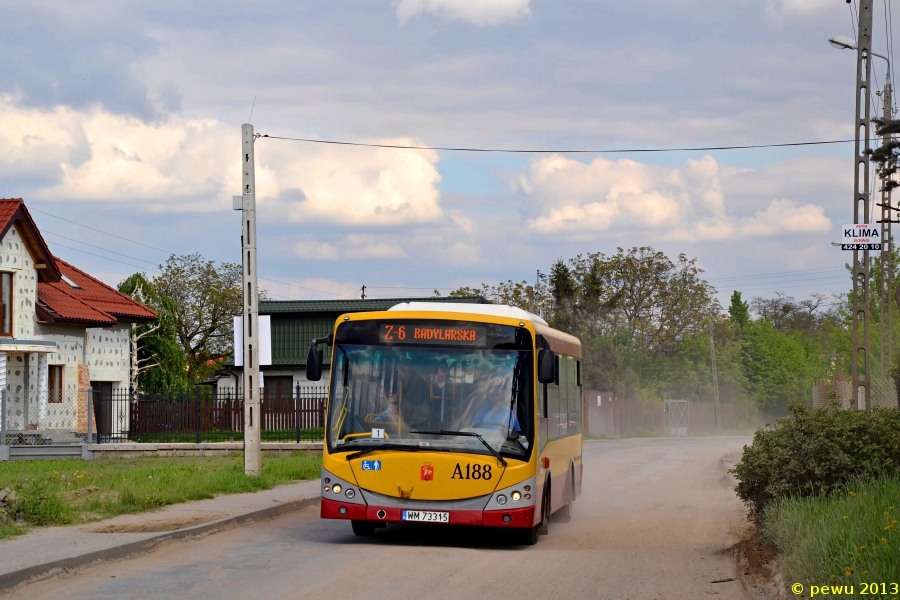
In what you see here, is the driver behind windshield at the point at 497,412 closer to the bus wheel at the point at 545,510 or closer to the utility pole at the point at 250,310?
the bus wheel at the point at 545,510

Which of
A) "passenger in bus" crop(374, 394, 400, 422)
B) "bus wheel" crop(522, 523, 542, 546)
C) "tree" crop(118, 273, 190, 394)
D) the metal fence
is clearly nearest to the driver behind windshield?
"passenger in bus" crop(374, 394, 400, 422)

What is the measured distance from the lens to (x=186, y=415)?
34.4 m

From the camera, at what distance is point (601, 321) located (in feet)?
194

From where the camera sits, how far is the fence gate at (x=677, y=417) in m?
65.2

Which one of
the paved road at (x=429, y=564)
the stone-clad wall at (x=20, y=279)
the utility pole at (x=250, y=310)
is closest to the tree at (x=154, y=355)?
the stone-clad wall at (x=20, y=279)

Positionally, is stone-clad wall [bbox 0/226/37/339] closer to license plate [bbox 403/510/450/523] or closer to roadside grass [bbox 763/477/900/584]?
license plate [bbox 403/510/450/523]

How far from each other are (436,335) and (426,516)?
2.08 meters

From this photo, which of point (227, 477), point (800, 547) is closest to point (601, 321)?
point (227, 477)

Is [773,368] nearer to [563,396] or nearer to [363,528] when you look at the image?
[563,396]

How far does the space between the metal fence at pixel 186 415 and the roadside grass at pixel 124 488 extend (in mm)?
7538

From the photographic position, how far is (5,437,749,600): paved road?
9.61m

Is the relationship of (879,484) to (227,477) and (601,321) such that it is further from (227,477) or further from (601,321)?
(601,321)

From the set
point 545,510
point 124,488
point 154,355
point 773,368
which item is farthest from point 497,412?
point 773,368

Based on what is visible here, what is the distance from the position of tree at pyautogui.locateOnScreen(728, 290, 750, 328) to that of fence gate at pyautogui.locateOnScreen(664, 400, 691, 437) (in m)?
40.6
